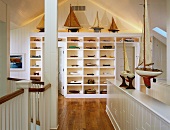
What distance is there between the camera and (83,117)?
5.93 meters

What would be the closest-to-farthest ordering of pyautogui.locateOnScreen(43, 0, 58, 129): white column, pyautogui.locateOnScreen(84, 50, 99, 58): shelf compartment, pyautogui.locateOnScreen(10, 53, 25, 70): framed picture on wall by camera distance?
1. pyautogui.locateOnScreen(43, 0, 58, 129): white column
2. pyautogui.locateOnScreen(10, 53, 25, 70): framed picture on wall
3. pyautogui.locateOnScreen(84, 50, 99, 58): shelf compartment

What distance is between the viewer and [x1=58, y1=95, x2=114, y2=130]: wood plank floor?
5.06 metres

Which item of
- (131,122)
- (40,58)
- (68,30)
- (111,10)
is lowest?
(131,122)

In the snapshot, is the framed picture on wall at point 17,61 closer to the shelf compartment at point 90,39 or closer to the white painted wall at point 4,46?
the shelf compartment at point 90,39

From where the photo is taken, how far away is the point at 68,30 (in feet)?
30.8

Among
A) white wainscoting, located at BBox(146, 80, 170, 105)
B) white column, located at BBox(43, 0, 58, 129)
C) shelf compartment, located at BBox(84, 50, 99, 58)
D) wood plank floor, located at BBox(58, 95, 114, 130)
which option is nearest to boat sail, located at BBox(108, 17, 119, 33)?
shelf compartment, located at BBox(84, 50, 99, 58)

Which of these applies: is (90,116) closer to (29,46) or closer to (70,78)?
(70,78)

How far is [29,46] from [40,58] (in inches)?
25.8

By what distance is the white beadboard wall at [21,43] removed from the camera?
946 cm

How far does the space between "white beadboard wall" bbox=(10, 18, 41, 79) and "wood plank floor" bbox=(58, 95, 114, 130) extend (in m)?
2.55

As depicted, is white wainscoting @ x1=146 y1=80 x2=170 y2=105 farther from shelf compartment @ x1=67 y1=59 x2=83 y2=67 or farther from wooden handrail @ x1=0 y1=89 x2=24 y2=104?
shelf compartment @ x1=67 y1=59 x2=83 y2=67

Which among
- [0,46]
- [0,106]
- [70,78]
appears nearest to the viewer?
[0,106]

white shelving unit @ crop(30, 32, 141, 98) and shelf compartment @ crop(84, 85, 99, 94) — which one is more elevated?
white shelving unit @ crop(30, 32, 141, 98)

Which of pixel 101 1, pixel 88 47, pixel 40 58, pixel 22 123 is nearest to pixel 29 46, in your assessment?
pixel 40 58
